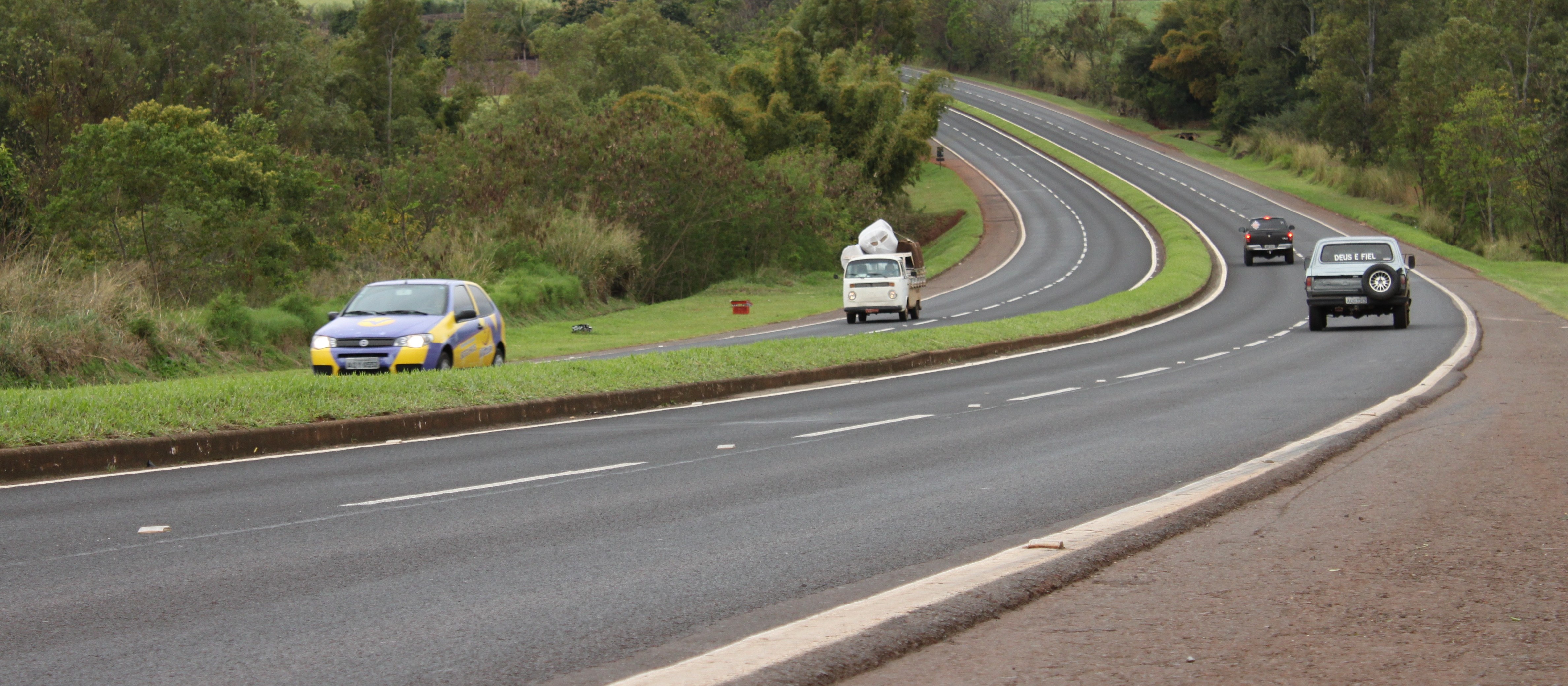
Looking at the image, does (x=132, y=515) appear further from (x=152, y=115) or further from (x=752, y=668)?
(x=152, y=115)

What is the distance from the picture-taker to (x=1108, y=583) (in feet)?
20.0

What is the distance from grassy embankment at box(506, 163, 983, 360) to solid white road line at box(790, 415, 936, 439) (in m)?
12.7

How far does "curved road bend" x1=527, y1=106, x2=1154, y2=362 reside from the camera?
32375 millimetres

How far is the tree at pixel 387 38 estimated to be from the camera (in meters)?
86.2

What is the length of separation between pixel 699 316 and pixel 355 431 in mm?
24658

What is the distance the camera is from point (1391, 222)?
A: 6488 centimetres

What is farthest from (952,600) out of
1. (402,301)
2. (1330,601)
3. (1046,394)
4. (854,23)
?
(854,23)

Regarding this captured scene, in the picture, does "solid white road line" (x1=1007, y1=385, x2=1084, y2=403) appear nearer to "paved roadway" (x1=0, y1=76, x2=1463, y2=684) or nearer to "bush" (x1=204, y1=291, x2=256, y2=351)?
"paved roadway" (x1=0, y1=76, x2=1463, y2=684)

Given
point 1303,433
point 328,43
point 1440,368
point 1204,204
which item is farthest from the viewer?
point 328,43

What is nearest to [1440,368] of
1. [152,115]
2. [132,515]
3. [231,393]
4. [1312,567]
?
[1312,567]

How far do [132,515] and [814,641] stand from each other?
17.9ft

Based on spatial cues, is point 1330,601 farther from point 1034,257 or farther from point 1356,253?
point 1034,257

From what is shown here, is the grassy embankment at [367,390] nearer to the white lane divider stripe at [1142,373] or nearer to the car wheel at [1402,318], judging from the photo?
the white lane divider stripe at [1142,373]

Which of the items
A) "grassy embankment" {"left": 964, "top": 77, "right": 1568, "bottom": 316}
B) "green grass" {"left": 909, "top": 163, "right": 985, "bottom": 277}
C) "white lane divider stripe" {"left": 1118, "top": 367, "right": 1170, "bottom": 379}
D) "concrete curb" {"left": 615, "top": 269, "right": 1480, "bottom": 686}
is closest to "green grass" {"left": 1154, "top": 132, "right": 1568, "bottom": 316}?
"grassy embankment" {"left": 964, "top": 77, "right": 1568, "bottom": 316}
